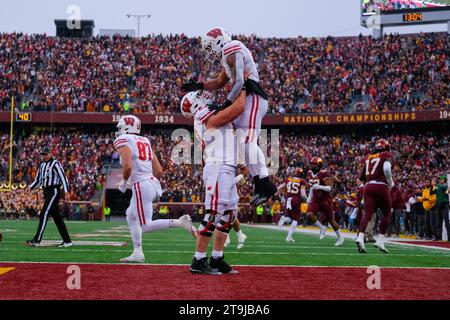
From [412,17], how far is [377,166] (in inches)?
1378

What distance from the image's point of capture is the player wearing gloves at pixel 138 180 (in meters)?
7.43

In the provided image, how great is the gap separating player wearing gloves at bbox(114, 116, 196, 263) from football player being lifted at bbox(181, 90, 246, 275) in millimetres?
1671

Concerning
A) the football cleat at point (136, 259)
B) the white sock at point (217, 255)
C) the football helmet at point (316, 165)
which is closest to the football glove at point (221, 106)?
the white sock at point (217, 255)

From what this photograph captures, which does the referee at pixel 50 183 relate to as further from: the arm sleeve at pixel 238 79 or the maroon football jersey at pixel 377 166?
the arm sleeve at pixel 238 79

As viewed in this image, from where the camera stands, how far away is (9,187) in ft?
103

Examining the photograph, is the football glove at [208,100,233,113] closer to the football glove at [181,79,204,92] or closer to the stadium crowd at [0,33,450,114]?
the football glove at [181,79,204,92]

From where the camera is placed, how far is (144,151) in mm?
7676

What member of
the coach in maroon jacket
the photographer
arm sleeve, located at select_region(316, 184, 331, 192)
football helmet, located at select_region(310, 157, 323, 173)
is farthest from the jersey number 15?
the coach in maroon jacket

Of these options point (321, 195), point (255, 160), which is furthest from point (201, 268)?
point (321, 195)

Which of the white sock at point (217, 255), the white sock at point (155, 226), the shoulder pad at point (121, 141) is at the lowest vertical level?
the white sock at point (217, 255)

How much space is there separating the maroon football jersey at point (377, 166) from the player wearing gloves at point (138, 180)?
390 centimetres

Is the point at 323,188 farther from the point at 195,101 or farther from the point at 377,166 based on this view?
the point at 195,101

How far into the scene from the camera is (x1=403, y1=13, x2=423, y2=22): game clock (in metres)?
41.7
